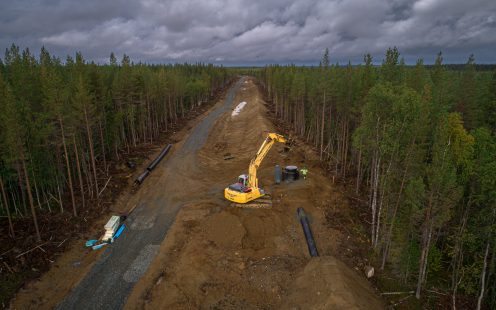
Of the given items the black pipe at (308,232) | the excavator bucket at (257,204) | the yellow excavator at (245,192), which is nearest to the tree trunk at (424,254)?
the black pipe at (308,232)

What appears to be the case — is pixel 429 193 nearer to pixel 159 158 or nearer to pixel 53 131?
pixel 53 131

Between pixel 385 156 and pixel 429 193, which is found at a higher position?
pixel 385 156

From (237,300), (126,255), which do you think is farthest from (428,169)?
(126,255)

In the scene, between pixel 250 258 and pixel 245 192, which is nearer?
pixel 250 258

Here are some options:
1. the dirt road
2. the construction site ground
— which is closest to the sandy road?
the construction site ground

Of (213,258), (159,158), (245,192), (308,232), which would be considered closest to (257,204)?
(245,192)

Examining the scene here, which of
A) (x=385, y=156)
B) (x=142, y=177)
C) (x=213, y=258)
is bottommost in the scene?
(x=213, y=258)
